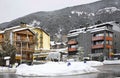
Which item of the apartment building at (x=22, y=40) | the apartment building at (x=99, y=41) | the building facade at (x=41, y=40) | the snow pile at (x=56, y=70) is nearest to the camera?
the snow pile at (x=56, y=70)

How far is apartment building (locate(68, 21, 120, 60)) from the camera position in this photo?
85875mm

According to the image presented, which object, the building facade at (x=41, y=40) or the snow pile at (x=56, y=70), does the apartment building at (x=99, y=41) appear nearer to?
the building facade at (x=41, y=40)

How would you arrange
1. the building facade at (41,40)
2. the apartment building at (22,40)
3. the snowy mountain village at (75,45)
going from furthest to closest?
1. the building facade at (41,40)
2. the apartment building at (22,40)
3. the snowy mountain village at (75,45)

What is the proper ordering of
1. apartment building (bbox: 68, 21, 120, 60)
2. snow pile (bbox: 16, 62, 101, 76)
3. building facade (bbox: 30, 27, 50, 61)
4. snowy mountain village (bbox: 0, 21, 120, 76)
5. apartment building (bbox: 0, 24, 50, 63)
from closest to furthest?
snow pile (bbox: 16, 62, 101, 76), snowy mountain village (bbox: 0, 21, 120, 76), apartment building (bbox: 0, 24, 50, 63), apartment building (bbox: 68, 21, 120, 60), building facade (bbox: 30, 27, 50, 61)

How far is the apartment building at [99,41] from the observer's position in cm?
8588

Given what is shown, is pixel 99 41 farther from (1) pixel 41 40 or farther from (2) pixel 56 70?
(2) pixel 56 70

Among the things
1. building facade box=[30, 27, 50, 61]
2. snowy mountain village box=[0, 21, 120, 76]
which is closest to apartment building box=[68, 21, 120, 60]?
snowy mountain village box=[0, 21, 120, 76]

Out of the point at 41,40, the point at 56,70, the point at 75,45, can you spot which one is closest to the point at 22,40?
the point at 75,45

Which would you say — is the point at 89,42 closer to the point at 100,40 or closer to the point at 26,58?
the point at 100,40

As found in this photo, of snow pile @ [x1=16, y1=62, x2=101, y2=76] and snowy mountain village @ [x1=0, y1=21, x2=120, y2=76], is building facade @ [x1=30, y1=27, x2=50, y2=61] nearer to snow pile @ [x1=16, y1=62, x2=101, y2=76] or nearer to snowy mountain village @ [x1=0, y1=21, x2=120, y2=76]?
snowy mountain village @ [x1=0, y1=21, x2=120, y2=76]

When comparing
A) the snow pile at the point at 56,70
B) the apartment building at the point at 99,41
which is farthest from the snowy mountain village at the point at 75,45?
the snow pile at the point at 56,70

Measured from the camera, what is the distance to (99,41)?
88.1 m

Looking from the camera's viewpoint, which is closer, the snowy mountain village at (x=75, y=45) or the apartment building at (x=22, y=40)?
the snowy mountain village at (x=75, y=45)

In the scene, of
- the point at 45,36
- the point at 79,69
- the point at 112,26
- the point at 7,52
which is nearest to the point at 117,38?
the point at 112,26
